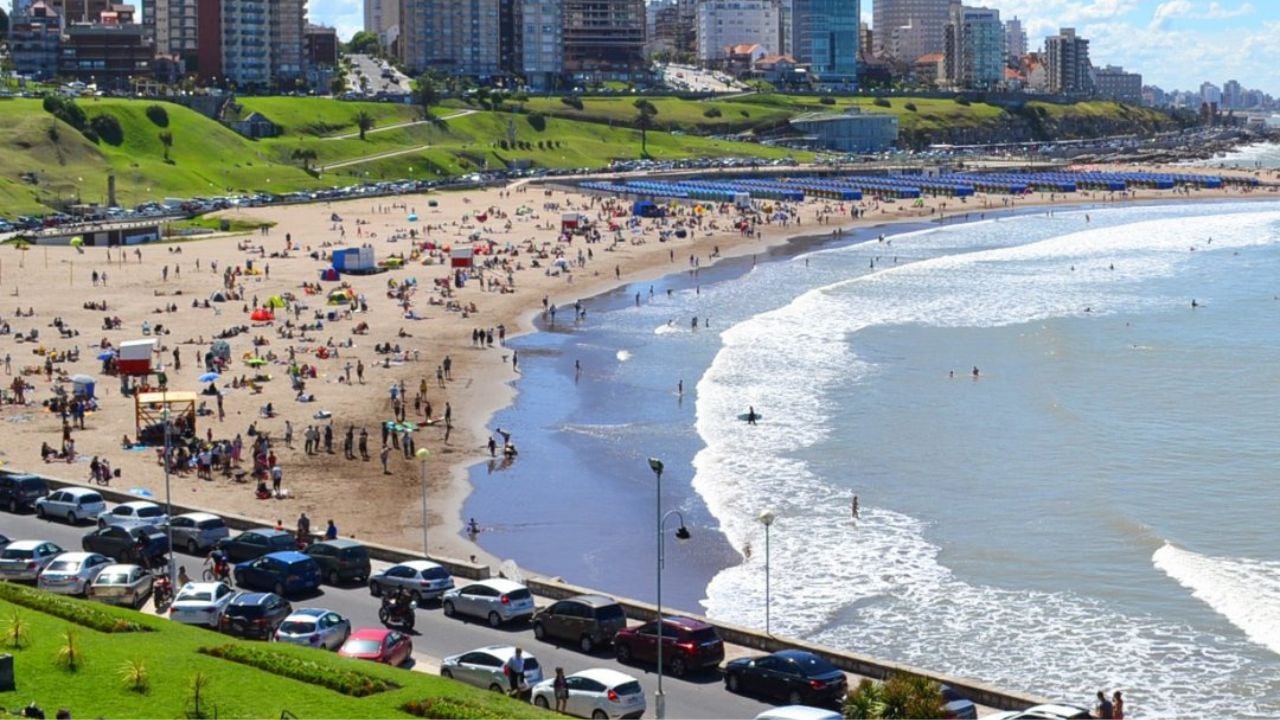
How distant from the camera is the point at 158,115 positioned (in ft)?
Answer: 408

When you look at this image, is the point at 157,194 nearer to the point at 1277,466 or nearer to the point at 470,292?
the point at 470,292

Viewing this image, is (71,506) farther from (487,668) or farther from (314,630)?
(487,668)

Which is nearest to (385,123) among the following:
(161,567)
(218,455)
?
(218,455)

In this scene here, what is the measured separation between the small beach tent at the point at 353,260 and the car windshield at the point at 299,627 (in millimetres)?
56284

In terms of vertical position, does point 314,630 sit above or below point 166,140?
below

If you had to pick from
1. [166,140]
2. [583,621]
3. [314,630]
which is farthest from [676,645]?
[166,140]

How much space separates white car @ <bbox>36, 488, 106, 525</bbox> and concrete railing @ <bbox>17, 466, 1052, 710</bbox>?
1581mm

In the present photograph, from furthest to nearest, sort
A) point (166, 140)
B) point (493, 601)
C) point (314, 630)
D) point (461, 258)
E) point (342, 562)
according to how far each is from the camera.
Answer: point (166, 140), point (461, 258), point (342, 562), point (493, 601), point (314, 630)

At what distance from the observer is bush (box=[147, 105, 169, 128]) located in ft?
405

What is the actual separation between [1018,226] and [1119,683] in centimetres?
9826

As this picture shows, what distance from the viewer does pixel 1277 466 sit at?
42.3m

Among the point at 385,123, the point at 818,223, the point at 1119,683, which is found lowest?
the point at 1119,683

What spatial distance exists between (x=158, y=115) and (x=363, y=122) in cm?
2594

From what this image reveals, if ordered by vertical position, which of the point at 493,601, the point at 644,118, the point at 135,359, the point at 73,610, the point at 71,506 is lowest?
the point at 493,601
